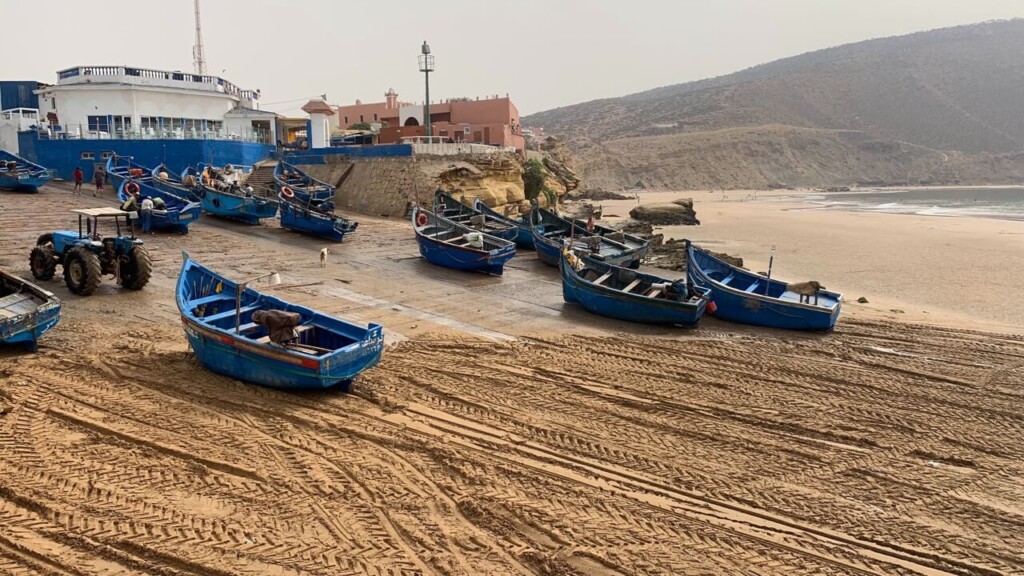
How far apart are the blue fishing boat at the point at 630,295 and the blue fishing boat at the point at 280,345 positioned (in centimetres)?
642

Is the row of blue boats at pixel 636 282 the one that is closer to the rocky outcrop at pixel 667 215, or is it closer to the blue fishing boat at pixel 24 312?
the blue fishing boat at pixel 24 312

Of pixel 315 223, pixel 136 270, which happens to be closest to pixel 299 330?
pixel 136 270

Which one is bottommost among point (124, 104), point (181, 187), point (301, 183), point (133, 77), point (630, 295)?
point (630, 295)

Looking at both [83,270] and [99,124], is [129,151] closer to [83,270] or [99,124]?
[99,124]

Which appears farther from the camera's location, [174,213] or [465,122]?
[465,122]

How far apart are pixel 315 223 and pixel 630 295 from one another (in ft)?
39.4

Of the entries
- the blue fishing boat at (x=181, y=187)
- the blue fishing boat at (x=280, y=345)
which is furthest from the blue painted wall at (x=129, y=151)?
the blue fishing boat at (x=280, y=345)

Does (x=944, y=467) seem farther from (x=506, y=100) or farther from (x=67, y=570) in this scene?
(x=506, y=100)

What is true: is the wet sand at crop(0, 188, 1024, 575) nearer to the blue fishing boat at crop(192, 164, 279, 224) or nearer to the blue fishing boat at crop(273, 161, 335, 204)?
the blue fishing boat at crop(192, 164, 279, 224)

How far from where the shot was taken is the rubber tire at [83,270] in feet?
41.5

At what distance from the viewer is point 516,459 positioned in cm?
716

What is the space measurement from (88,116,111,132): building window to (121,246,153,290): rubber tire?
24.1 m

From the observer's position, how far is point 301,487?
20.9 feet

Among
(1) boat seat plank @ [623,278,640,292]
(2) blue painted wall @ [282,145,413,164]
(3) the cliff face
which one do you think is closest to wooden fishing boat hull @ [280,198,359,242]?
(3) the cliff face
